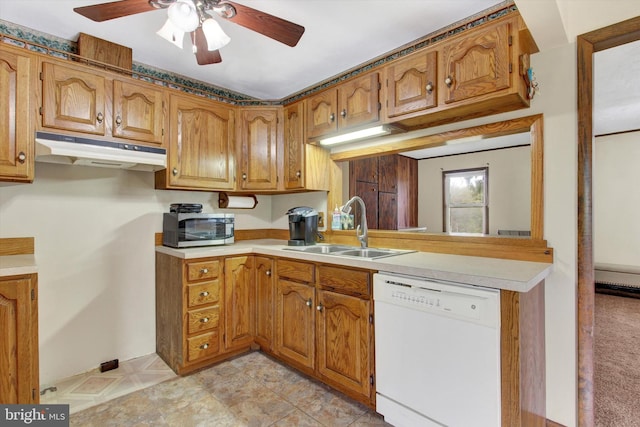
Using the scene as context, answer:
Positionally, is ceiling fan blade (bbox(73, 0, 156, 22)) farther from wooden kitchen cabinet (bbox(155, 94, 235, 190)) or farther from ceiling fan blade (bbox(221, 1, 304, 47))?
wooden kitchen cabinet (bbox(155, 94, 235, 190))

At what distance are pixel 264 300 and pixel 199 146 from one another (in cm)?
138

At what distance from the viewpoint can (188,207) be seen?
99.3 inches

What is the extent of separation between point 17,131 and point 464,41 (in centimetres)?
260

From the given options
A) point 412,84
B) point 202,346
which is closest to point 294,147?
point 412,84

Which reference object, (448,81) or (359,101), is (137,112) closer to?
(359,101)

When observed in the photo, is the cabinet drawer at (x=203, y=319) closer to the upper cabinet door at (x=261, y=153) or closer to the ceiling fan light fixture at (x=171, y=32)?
the upper cabinet door at (x=261, y=153)

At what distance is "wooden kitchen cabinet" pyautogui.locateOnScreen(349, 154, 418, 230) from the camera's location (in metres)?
3.32

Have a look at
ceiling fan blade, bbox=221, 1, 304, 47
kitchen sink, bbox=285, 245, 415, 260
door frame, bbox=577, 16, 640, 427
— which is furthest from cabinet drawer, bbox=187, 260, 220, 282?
door frame, bbox=577, 16, 640, 427

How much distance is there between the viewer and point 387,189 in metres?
4.04

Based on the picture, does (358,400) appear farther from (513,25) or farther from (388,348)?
(513,25)

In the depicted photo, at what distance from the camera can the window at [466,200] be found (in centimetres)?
477

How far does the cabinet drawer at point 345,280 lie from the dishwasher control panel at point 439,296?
0.27 feet

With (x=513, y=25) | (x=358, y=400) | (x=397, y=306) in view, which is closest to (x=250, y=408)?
(x=358, y=400)

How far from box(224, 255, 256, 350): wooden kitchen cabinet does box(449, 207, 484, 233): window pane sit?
368 cm
